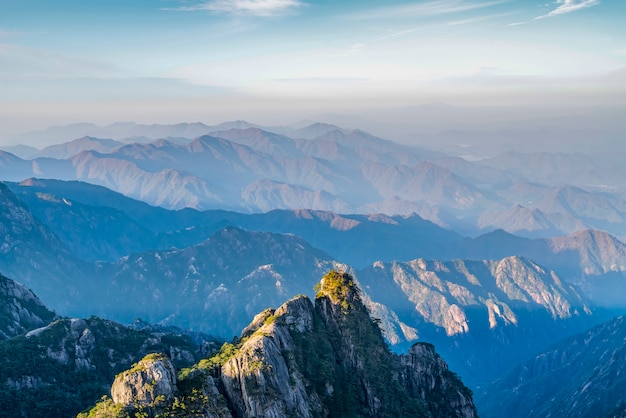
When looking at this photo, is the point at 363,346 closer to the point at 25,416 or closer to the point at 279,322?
the point at 279,322

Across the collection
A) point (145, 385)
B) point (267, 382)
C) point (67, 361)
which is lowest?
point (67, 361)

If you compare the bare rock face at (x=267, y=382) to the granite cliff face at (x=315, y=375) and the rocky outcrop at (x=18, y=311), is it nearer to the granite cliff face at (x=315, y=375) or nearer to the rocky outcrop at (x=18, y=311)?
the granite cliff face at (x=315, y=375)

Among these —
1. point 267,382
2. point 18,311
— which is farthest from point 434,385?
point 18,311

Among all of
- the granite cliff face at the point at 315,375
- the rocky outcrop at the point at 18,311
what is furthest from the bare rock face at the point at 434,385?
the rocky outcrop at the point at 18,311

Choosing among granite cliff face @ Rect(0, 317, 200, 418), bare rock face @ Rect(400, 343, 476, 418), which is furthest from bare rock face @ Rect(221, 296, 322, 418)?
granite cliff face @ Rect(0, 317, 200, 418)

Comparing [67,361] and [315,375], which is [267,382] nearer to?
[315,375]

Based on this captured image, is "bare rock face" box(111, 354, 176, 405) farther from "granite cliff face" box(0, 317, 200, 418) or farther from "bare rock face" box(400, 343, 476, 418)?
"bare rock face" box(400, 343, 476, 418)

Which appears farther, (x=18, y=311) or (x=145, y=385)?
(x=18, y=311)
